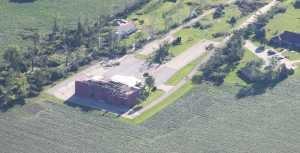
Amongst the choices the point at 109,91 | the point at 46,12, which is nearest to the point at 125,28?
the point at 46,12

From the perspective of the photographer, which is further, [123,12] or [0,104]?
[123,12]

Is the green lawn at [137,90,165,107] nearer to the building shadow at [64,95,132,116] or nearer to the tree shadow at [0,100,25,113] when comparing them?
the building shadow at [64,95,132,116]

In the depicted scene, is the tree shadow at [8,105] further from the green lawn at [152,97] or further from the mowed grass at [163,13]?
the mowed grass at [163,13]

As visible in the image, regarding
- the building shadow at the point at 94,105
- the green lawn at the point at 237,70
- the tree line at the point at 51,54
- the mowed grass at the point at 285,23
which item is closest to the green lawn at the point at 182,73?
the green lawn at the point at 237,70

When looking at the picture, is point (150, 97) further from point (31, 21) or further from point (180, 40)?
point (31, 21)

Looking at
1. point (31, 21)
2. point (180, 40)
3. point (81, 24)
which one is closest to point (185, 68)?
point (180, 40)

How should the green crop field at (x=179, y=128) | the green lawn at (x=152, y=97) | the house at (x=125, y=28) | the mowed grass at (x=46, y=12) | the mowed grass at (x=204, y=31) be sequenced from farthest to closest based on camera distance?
the mowed grass at (x=46, y=12)
the house at (x=125, y=28)
the mowed grass at (x=204, y=31)
the green lawn at (x=152, y=97)
the green crop field at (x=179, y=128)
